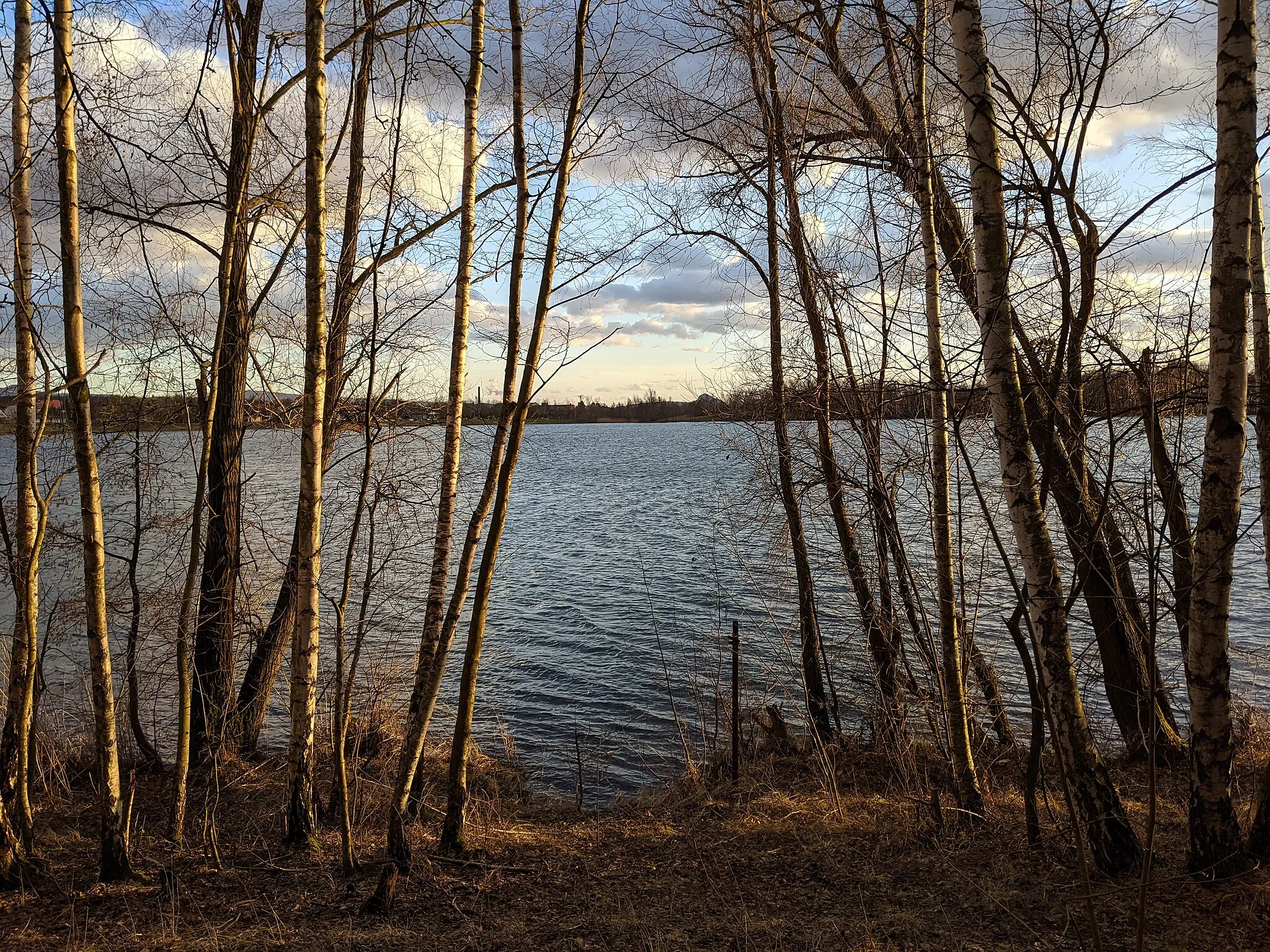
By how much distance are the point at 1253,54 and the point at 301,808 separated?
7.44 meters

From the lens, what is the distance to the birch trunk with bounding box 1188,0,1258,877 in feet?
12.8

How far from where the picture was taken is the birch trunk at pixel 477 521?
534cm

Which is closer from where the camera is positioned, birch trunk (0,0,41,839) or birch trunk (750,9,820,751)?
birch trunk (0,0,41,839)

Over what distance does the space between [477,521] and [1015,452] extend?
3.30 meters

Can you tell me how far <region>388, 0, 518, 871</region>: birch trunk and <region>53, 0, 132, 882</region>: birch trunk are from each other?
1808 mm

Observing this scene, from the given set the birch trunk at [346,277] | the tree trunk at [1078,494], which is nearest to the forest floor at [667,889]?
the tree trunk at [1078,494]

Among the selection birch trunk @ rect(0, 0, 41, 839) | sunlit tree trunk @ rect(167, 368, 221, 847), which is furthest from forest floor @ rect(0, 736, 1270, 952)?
birch trunk @ rect(0, 0, 41, 839)

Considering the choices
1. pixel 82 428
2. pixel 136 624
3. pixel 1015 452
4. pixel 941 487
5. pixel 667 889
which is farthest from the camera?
pixel 136 624

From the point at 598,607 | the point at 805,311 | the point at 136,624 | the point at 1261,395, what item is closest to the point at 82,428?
the point at 136,624

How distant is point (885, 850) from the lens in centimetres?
575

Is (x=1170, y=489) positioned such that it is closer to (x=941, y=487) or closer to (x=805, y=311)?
(x=941, y=487)

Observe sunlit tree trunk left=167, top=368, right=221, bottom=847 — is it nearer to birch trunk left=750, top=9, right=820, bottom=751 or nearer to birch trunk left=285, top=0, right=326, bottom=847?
birch trunk left=285, top=0, right=326, bottom=847

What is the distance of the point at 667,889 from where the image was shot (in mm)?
5316

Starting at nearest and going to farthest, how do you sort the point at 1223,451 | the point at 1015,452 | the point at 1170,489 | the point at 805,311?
the point at 1170,489 → the point at 1223,451 → the point at 1015,452 → the point at 805,311
